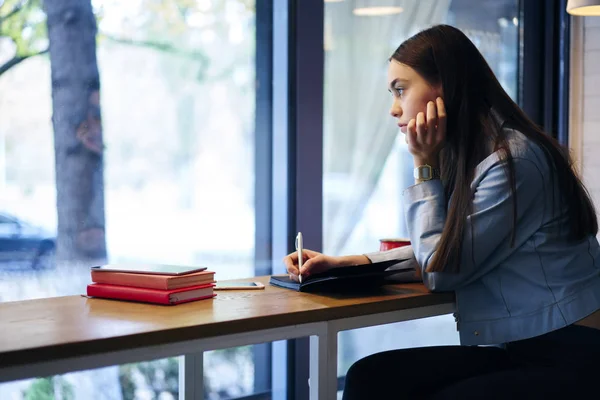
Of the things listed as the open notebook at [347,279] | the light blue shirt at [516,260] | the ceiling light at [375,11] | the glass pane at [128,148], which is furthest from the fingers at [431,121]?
the ceiling light at [375,11]

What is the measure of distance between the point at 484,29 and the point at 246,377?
2.01 metres

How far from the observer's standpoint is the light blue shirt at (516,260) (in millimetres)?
1558

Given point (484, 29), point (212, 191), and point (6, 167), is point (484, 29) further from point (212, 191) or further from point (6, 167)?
point (6, 167)

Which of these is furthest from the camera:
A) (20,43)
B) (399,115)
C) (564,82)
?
(564,82)

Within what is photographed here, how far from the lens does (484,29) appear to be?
11.6 feet

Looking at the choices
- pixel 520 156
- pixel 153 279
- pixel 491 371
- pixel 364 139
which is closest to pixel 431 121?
pixel 520 156

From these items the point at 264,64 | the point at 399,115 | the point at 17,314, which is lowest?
the point at 17,314

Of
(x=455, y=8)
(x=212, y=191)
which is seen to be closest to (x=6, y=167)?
(x=212, y=191)

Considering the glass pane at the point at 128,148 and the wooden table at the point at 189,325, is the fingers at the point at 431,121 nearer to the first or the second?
the wooden table at the point at 189,325

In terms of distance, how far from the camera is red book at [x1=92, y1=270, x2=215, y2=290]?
1.49 metres

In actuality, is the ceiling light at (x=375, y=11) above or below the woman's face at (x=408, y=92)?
Result: above

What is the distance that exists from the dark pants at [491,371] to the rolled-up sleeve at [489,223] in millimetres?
192

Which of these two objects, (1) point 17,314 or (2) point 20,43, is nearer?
(1) point 17,314

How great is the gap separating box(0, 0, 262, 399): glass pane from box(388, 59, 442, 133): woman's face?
1.12m
